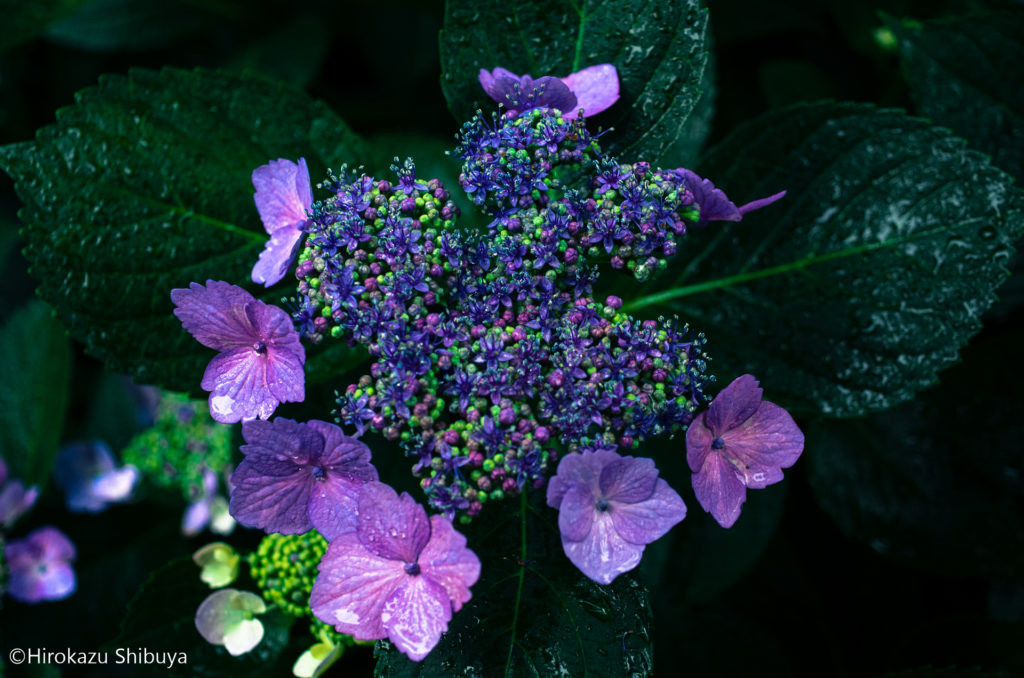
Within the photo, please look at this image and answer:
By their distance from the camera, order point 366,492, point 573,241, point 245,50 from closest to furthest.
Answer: point 366,492 → point 573,241 → point 245,50

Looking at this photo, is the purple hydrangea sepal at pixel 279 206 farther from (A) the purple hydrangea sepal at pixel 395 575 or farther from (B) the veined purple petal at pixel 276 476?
(A) the purple hydrangea sepal at pixel 395 575

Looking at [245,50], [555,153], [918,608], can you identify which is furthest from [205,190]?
[918,608]

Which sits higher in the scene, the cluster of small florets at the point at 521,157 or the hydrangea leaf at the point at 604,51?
the hydrangea leaf at the point at 604,51

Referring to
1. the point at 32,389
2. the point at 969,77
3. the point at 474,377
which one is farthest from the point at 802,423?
the point at 32,389

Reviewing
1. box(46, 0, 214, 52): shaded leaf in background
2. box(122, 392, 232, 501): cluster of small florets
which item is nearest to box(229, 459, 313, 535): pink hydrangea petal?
box(122, 392, 232, 501): cluster of small florets

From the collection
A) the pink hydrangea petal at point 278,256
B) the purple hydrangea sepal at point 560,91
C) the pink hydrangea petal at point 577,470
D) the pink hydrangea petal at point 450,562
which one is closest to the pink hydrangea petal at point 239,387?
the pink hydrangea petal at point 278,256

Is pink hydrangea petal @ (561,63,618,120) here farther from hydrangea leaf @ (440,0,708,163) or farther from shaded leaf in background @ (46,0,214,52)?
shaded leaf in background @ (46,0,214,52)

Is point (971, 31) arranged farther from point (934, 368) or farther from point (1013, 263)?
point (934, 368)
